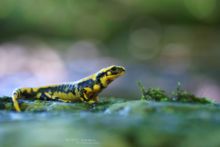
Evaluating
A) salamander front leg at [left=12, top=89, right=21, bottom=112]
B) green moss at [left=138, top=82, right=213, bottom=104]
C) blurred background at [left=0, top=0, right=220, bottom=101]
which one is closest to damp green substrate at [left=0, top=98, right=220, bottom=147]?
salamander front leg at [left=12, top=89, right=21, bottom=112]

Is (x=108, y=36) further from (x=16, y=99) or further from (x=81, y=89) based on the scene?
(x=16, y=99)

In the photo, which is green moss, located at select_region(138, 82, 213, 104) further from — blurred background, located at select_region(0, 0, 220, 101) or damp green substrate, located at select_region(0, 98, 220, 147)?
blurred background, located at select_region(0, 0, 220, 101)

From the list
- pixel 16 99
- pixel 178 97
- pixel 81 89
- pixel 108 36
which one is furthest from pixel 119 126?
pixel 108 36

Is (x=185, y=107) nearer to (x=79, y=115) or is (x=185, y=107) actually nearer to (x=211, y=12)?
(x=79, y=115)

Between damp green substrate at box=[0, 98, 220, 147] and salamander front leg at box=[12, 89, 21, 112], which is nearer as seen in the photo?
damp green substrate at box=[0, 98, 220, 147]

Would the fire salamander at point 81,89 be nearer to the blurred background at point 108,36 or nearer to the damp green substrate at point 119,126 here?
the damp green substrate at point 119,126

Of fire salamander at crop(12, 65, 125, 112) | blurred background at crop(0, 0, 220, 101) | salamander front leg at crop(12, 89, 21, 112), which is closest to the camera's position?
salamander front leg at crop(12, 89, 21, 112)

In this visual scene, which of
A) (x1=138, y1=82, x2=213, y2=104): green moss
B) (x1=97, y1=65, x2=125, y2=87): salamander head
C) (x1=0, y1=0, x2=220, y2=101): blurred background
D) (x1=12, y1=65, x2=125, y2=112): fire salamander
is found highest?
(x1=0, y1=0, x2=220, y2=101): blurred background

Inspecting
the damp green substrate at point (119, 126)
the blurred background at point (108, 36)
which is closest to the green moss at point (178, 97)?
the damp green substrate at point (119, 126)

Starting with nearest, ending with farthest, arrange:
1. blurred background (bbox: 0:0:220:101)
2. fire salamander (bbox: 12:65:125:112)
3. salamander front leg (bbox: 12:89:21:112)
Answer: salamander front leg (bbox: 12:89:21:112)
fire salamander (bbox: 12:65:125:112)
blurred background (bbox: 0:0:220:101)

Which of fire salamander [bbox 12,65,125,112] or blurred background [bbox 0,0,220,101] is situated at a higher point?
blurred background [bbox 0,0,220,101]
